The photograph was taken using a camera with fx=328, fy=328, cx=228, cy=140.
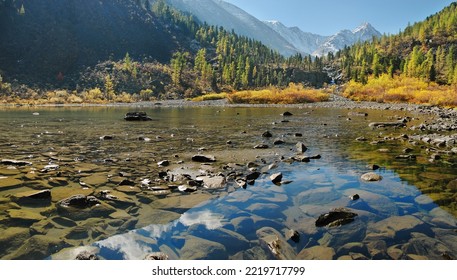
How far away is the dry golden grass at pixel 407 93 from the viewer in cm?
6908

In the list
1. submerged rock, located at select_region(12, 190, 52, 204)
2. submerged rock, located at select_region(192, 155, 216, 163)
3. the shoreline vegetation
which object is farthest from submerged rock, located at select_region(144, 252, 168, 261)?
the shoreline vegetation

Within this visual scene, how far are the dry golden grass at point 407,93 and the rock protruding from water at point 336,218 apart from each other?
214 feet

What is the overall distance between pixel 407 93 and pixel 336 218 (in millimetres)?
92985

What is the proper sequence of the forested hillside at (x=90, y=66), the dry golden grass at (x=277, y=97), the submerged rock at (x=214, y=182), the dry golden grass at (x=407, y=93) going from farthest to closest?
the forested hillside at (x=90, y=66) → the dry golden grass at (x=277, y=97) → the dry golden grass at (x=407, y=93) → the submerged rock at (x=214, y=182)

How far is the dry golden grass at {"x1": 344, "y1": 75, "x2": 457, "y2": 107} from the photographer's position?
227 ft

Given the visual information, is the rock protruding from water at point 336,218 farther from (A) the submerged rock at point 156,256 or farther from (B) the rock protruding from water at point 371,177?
(B) the rock protruding from water at point 371,177

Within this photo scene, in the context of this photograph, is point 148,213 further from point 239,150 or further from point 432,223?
point 239,150

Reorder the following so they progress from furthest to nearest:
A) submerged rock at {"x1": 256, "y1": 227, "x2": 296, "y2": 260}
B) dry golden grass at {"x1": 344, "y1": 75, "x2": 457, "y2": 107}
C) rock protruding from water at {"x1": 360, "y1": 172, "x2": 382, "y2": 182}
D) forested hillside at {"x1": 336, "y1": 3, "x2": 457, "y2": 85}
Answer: forested hillside at {"x1": 336, "y1": 3, "x2": 457, "y2": 85}
dry golden grass at {"x1": 344, "y1": 75, "x2": 457, "y2": 107}
rock protruding from water at {"x1": 360, "y1": 172, "x2": 382, "y2": 182}
submerged rock at {"x1": 256, "y1": 227, "x2": 296, "y2": 260}

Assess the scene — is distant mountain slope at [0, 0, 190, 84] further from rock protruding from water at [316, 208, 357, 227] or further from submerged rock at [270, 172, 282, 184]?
rock protruding from water at [316, 208, 357, 227]

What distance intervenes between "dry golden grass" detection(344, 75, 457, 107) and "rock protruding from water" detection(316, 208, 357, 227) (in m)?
65.2

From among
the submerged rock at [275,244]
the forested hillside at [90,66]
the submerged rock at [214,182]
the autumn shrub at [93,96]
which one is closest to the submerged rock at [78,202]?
the submerged rock at [214,182]

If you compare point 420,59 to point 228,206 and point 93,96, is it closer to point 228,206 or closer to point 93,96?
point 93,96

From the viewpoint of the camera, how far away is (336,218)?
812 centimetres
